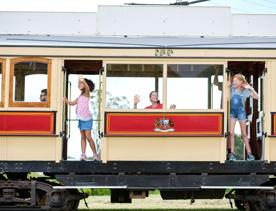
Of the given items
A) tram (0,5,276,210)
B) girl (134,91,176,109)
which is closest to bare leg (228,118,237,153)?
tram (0,5,276,210)

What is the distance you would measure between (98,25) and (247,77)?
10.5 feet

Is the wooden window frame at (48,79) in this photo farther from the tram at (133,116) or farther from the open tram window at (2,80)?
the open tram window at (2,80)

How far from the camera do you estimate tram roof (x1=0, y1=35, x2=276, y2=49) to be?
11812mm

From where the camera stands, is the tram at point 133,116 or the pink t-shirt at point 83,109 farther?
the pink t-shirt at point 83,109

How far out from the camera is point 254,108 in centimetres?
1278

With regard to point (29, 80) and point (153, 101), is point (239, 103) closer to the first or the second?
point (153, 101)

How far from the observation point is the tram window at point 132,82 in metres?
11.8

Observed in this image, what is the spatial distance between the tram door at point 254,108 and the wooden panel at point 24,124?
3608mm

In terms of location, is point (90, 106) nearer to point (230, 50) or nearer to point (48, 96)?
point (48, 96)

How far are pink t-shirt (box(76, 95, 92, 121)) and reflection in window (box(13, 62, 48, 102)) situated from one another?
70cm

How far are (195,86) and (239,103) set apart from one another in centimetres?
91

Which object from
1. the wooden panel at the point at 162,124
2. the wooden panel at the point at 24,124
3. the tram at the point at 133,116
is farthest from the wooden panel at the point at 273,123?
the wooden panel at the point at 24,124

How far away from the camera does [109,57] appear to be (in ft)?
38.7

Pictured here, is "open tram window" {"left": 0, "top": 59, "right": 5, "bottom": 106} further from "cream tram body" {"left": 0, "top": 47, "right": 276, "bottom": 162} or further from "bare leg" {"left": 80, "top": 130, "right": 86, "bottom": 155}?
"bare leg" {"left": 80, "top": 130, "right": 86, "bottom": 155}
